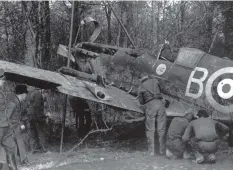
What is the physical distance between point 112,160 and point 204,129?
187 centimetres

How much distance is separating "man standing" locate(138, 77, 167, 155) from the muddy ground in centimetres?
36

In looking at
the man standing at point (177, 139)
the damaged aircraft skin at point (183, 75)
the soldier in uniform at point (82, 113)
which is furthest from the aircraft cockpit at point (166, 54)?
the soldier in uniform at point (82, 113)

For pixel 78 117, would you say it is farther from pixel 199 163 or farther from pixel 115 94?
pixel 199 163

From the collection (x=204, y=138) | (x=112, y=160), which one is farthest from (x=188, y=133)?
(x=112, y=160)

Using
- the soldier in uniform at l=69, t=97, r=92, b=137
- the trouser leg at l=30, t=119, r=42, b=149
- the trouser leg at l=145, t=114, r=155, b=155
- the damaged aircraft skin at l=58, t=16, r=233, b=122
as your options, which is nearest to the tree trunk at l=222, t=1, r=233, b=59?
the damaged aircraft skin at l=58, t=16, r=233, b=122

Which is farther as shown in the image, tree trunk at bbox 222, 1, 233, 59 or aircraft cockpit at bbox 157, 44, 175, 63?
tree trunk at bbox 222, 1, 233, 59

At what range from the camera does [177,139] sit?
22.3 feet

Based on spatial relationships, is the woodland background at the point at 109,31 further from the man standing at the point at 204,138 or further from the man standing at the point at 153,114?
the man standing at the point at 204,138

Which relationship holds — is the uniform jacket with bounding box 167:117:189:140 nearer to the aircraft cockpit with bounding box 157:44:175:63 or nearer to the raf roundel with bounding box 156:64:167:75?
the raf roundel with bounding box 156:64:167:75

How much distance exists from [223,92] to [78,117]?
4.85 meters

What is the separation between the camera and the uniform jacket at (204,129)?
20.7ft

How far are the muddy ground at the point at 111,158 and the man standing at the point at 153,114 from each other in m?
0.36

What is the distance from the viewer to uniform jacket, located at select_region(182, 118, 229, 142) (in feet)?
20.7

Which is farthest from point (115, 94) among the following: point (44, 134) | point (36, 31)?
point (36, 31)
